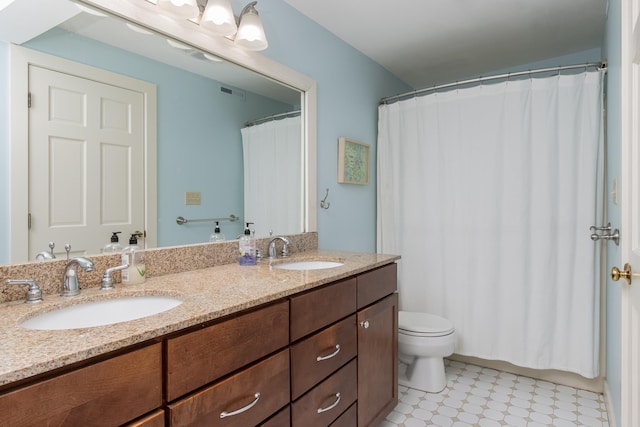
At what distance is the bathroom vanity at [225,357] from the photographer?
2.22 ft

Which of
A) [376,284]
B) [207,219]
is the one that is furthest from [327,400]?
[207,219]

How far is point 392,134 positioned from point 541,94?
97 centimetres

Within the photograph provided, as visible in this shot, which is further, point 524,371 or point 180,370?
point 524,371

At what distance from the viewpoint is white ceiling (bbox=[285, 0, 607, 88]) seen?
2.07 m

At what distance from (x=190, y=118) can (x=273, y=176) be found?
57 cm

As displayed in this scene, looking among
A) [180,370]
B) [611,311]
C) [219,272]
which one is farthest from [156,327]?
[611,311]

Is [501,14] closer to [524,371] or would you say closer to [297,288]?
[297,288]

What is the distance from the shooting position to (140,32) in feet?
4.53

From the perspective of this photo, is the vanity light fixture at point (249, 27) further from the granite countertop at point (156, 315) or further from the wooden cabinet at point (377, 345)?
the wooden cabinet at point (377, 345)

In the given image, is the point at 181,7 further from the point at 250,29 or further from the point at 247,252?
the point at 247,252

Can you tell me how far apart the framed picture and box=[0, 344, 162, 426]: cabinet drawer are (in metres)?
1.80

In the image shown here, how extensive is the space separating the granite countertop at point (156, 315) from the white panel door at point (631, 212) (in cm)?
89

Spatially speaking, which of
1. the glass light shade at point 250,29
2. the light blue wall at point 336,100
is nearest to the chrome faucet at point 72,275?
the glass light shade at point 250,29

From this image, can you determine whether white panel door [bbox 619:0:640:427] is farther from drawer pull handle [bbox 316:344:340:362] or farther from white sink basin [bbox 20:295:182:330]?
white sink basin [bbox 20:295:182:330]
